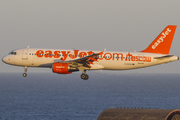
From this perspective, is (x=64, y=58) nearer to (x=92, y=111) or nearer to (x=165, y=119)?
(x=165, y=119)

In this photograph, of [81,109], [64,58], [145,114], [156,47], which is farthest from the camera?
[81,109]

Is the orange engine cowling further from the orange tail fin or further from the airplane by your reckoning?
the orange tail fin

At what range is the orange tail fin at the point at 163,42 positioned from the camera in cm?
6900

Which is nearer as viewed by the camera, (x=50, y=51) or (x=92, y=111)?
(x=50, y=51)

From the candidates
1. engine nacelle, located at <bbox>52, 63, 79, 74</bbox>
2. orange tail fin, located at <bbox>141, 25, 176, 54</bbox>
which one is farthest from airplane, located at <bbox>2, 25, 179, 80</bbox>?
orange tail fin, located at <bbox>141, 25, 176, 54</bbox>

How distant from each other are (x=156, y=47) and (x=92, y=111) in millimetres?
110775

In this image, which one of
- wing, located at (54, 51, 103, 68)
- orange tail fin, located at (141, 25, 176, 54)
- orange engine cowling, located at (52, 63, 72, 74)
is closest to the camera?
orange engine cowling, located at (52, 63, 72, 74)

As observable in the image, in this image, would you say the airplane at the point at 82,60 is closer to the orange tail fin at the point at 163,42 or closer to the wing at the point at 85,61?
the wing at the point at 85,61

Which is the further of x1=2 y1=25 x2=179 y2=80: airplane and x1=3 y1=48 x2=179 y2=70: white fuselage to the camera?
x1=3 y1=48 x2=179 y2=70: white fuselage

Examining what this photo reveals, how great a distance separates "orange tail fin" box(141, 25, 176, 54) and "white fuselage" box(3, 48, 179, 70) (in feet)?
15.4

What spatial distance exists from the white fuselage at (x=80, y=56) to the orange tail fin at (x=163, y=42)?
185 inches

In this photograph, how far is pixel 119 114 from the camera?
53.1 meters

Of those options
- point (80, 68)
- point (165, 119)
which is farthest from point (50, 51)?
point (165, 119)

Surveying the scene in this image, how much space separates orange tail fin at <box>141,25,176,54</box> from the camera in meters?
69.0
